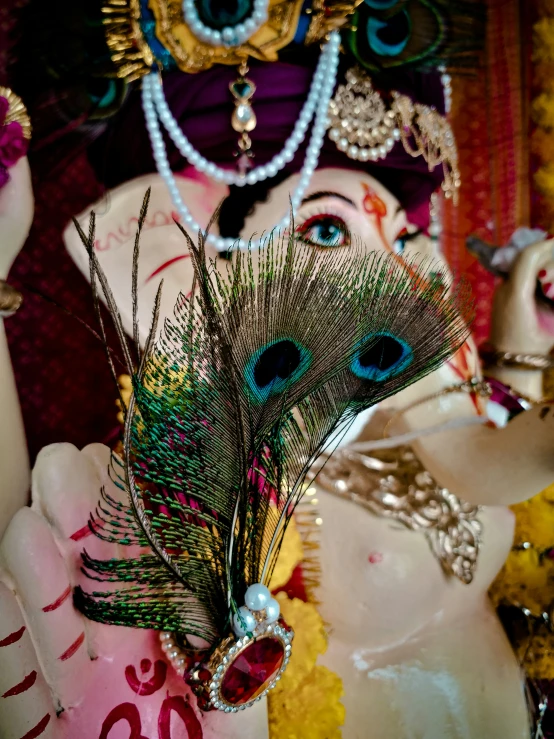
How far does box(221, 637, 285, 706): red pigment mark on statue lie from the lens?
0.49m

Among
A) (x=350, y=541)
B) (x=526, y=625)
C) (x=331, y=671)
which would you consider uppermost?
(x=350, y=541)

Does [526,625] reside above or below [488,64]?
below

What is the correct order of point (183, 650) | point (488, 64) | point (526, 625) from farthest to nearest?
point (488, 64)
point (526, 625)
point (183, 650)

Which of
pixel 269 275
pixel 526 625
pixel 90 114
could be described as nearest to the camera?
pixel 269 275

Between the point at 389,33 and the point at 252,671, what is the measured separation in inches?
27.0

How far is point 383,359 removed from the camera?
1.68ft

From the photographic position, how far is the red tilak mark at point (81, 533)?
0.52 meters

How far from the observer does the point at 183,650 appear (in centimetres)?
55

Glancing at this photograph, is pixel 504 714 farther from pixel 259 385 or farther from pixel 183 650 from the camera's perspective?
pixel 259 385

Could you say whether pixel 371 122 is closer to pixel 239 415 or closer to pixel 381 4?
pixel 381 4

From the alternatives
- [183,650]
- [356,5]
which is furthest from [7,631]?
[356,5]

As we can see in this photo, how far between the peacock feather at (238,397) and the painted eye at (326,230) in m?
0.23

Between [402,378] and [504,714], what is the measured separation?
0.52 m

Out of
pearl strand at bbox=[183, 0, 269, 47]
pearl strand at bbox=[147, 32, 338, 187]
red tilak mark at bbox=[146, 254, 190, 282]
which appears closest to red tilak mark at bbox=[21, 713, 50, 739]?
red tilak mark at bbox=[146, 254, 190, 282]
